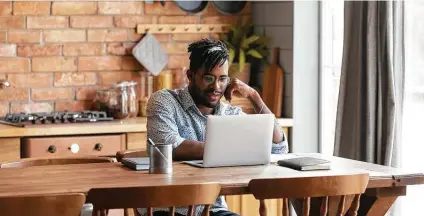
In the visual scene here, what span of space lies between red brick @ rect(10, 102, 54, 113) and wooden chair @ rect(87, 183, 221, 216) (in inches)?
99.2

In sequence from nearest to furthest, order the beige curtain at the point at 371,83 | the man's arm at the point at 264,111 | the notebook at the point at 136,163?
the notebook at the point at 136,163
the man's arm at the point at 264,111
the beige curtain at the point at 371,83

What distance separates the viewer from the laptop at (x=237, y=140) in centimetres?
371

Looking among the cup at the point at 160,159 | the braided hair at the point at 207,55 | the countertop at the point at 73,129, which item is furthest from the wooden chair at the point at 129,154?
the countertop at the point at 73,129

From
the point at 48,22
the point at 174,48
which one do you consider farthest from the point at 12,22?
the point at 174,48

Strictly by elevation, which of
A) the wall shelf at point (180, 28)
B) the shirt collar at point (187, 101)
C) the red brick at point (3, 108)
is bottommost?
the red brick at point (3, 108)

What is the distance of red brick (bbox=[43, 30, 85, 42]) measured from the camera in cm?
557

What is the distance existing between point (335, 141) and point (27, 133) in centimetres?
178

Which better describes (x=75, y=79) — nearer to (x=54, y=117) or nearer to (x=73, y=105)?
Result: (x=73, y=105)

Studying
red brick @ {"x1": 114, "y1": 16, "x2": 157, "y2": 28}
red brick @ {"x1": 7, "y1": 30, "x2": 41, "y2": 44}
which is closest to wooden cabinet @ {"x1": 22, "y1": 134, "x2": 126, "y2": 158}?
red brick @ {"x1": 7, "y1": 30, "x2": 41, "y2": 44}

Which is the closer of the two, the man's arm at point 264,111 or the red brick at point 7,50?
the man's arm at point 264,111

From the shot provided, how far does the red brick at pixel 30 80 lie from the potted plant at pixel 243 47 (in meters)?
1.21

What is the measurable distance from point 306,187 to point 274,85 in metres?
2.35

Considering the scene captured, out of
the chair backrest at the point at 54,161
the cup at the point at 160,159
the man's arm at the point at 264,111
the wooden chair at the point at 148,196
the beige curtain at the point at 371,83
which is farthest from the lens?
the beige curtain at the point at 371,83

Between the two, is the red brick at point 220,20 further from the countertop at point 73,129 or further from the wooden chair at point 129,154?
the wooden chair at point 129,154
